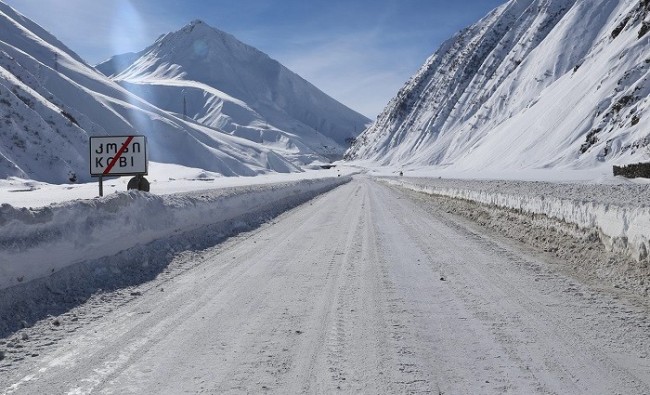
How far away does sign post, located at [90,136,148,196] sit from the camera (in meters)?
12.8

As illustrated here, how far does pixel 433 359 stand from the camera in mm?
4273

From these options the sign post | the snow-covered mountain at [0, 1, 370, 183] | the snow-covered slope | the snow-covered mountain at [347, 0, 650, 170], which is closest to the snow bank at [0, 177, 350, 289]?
the sign post

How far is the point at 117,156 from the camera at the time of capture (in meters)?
13.1

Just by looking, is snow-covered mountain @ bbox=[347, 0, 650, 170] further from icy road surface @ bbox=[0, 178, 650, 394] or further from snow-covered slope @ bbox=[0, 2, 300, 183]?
snow-covered slope @ bbox=[0, 2, 300, 183]

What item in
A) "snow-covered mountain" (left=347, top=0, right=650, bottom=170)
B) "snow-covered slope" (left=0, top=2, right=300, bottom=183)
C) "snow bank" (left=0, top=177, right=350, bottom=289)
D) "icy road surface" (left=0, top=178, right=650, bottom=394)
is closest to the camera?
"icy road surface" (left=0, top=178, right=650, bottom=394)

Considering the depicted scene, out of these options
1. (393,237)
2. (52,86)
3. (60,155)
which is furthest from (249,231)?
(52,86)

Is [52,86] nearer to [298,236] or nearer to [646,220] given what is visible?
[298,236]

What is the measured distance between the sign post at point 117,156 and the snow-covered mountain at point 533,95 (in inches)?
1766

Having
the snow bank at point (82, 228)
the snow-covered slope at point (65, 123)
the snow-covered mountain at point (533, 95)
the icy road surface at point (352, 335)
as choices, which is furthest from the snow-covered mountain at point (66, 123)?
the icy road surface at point (352, 335)

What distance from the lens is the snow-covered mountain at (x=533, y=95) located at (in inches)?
2263

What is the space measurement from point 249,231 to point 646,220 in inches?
388

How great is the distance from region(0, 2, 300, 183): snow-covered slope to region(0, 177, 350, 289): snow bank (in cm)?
4507

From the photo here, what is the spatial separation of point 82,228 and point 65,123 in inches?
2653

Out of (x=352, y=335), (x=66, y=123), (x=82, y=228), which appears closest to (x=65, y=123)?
(x=66, y=123)
